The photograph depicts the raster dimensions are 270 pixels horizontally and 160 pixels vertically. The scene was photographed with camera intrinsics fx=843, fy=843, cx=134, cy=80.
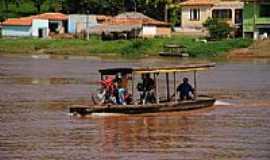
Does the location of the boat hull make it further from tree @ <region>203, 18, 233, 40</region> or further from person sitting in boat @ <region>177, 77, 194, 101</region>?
tree @ <region>203, 18, 233, 40</region>

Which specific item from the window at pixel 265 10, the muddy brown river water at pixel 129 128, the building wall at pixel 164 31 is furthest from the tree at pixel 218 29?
the muddy brown river water at pixel 129 128

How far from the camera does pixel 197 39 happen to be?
6775 centimetres

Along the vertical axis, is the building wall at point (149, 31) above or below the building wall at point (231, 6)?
below

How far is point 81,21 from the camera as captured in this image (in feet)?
258

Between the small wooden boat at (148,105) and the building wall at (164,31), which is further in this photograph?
the building wall at (164,31)

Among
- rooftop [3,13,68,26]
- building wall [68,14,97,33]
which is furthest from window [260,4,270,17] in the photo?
rooftop [3,13,68,26]

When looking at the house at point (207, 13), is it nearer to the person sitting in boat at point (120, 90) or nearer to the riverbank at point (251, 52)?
the riverbank at point (251, 52)

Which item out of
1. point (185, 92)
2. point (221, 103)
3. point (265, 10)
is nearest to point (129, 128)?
point (185, 92)

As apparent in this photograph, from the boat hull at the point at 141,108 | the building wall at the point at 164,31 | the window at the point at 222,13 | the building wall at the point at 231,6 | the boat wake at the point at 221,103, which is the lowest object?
the boat wake at the point at 221,103

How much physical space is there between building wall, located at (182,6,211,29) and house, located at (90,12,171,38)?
3.46 m

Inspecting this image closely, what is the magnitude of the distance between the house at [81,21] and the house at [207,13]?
24.9 ft

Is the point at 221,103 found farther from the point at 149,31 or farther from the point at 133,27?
the point at 149,31

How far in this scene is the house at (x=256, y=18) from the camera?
228 ft

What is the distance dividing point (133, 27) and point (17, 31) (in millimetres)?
13577
